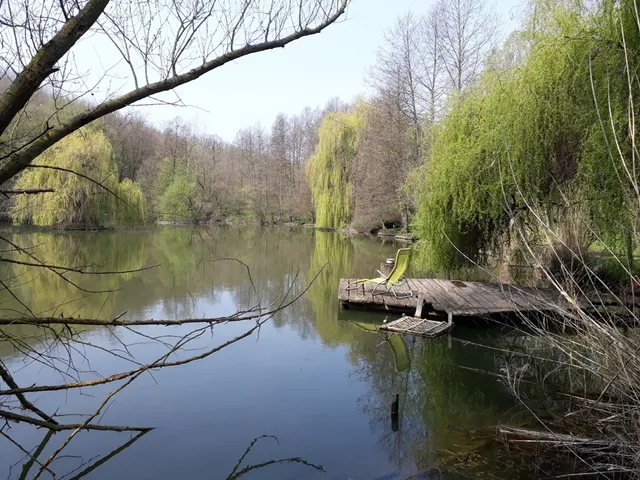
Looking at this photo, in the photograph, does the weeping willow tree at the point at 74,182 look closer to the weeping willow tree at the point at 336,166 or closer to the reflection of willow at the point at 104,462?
the weeping willow tree at the point at 336,166

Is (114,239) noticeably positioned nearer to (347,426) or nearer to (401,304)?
(401,304)

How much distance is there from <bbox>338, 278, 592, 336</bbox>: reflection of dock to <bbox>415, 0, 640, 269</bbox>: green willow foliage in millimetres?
637

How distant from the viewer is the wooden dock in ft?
25.7

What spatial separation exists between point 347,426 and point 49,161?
70.7ft

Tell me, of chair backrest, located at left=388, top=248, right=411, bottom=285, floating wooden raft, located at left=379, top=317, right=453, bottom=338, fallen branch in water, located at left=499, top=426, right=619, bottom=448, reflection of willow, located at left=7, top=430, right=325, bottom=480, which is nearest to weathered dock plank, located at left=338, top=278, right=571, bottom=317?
floating wooden raft, located at left=379, top=317, right=453, bottom=338

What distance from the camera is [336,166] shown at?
3044cm

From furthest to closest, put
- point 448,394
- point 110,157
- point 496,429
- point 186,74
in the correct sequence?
point 110,157 < point 448,394 < point 496,429 < point 186,74

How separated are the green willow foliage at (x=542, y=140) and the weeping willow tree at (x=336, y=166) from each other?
20.8 metres

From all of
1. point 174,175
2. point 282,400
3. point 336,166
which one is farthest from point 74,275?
point 174,175

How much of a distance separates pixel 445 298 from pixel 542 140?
3075 mm

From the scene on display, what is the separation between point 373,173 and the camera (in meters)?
24.2

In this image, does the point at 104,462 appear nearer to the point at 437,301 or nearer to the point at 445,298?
the point at 437,301

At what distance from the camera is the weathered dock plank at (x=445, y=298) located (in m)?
7.84

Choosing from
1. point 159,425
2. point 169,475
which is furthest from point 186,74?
point 159,425
